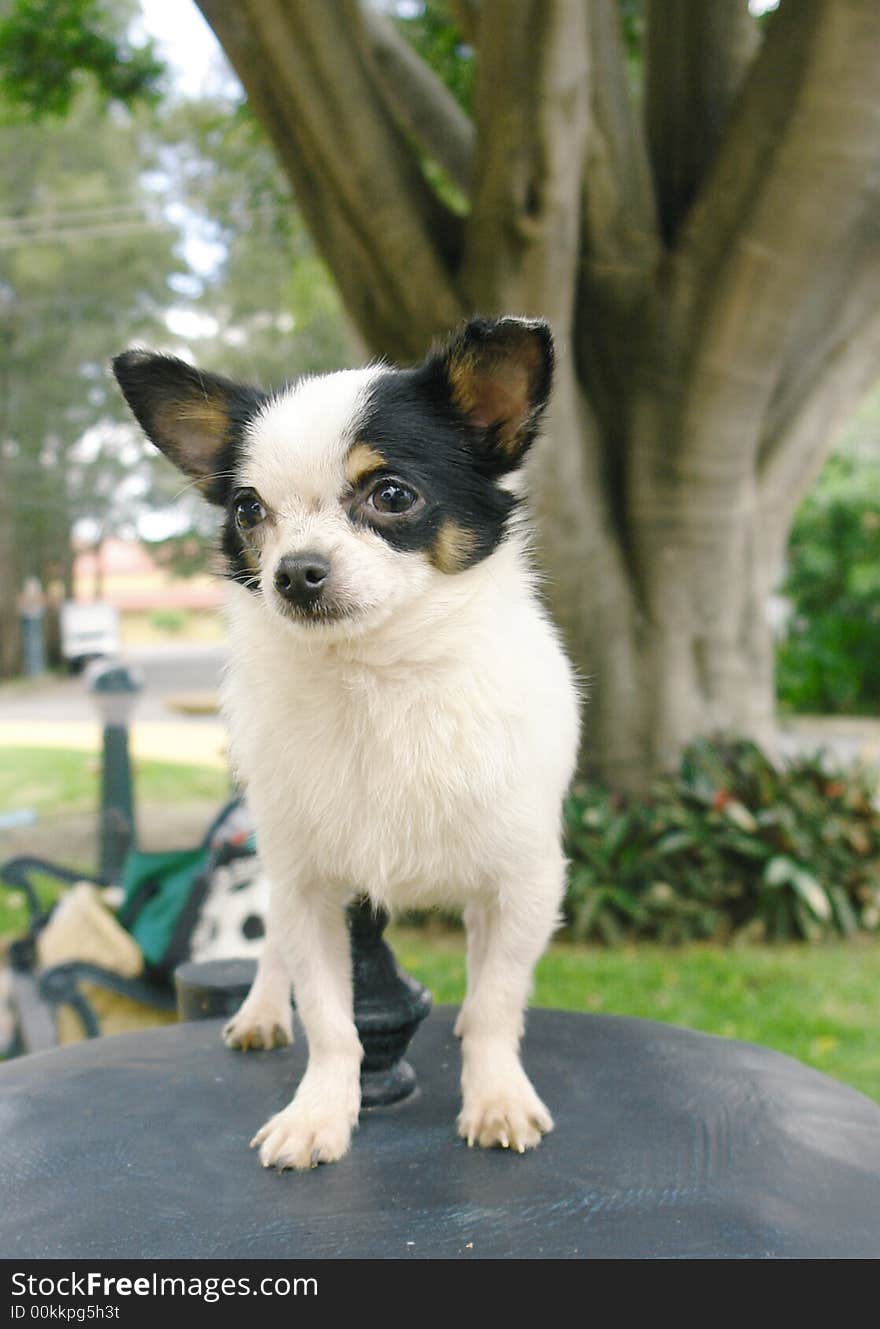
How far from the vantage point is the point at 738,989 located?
495cm

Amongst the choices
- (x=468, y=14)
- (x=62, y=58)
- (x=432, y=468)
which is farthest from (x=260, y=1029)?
(x=62, y=58)

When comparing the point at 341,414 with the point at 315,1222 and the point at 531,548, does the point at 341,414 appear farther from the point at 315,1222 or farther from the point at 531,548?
the point at 315,1222

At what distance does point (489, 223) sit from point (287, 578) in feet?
10.5

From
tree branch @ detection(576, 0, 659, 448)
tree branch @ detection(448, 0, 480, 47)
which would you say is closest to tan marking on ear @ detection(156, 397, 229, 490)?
tree branch @ detection(576, 0, 659, 448)

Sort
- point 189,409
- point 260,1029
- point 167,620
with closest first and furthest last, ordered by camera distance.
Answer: point 189,409 → point 260,1029 → point 167,620

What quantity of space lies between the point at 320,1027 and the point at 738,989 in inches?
141

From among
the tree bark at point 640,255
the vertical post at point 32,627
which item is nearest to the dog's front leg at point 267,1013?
the tree bark at point 640,255

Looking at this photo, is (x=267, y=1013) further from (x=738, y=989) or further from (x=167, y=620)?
(x=167, y=620)

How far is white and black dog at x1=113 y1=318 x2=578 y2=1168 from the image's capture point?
5.16 feet

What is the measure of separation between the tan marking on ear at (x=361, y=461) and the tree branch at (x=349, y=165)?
3044mm

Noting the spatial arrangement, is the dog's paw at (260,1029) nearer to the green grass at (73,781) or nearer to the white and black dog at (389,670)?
the white and black dog at (389,670)

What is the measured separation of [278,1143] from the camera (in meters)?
1.71

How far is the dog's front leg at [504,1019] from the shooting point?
176 centimetres
